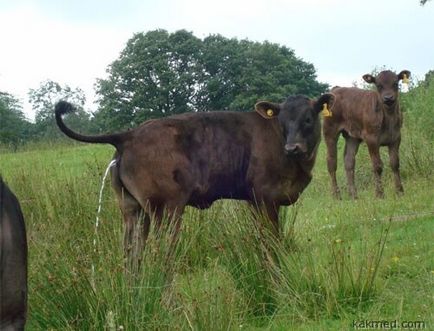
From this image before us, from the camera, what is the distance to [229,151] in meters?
8.30

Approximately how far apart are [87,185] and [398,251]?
12.5 ft

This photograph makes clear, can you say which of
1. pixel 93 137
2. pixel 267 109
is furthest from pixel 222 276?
pixel 267 109

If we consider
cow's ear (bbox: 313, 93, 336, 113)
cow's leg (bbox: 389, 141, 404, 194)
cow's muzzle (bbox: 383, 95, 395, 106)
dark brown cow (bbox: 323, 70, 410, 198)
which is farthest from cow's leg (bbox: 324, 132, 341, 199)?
cow's ear (bbox: 313, 93, 336, 113)

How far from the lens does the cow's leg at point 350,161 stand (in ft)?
48.8

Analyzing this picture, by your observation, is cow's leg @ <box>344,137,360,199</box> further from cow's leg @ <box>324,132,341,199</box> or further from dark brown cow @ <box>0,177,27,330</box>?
dark brown cow @ <box>0,177,27,330</box>

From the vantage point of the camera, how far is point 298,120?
841cm

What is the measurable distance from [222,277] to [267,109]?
9.89ft

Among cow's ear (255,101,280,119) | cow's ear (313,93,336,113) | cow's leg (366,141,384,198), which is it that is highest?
cow's ear (313,93,336,113)

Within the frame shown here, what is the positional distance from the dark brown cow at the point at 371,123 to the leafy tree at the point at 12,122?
36.7 metres

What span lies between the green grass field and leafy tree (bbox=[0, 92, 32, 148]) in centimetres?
4281

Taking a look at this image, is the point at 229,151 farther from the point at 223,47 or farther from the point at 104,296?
the point at 223,47

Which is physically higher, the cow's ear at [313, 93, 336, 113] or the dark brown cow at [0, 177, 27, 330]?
the cow's ear at [313, 93, 336, 113]

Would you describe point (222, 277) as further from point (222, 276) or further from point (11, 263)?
point (11, 263)

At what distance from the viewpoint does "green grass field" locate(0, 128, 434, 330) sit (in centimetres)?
536
